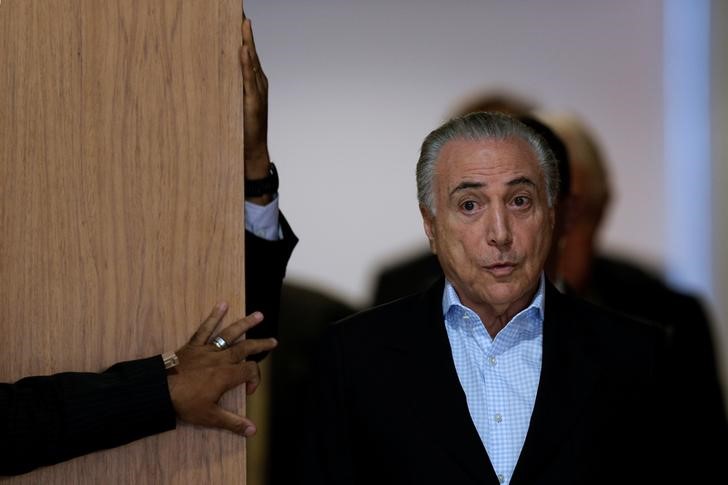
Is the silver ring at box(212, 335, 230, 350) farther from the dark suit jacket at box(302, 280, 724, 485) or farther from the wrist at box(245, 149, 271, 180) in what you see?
the wrist at box(245, 149, 271, 180)

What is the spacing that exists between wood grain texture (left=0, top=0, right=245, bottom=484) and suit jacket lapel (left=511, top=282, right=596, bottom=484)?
1.90 feet

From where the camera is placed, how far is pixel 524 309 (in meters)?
2.05

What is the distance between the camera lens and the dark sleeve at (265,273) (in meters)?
2.20

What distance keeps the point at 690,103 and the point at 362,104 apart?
1362 millimetres

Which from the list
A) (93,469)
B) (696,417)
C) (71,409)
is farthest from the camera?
(696,417)

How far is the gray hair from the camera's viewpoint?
2016mm

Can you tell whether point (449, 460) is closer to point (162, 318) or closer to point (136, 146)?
point (162, 318)

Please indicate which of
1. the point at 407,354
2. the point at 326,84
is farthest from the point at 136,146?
the point at 326,84

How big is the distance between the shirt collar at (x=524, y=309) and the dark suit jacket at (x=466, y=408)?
0.02 meters

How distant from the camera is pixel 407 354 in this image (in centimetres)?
202

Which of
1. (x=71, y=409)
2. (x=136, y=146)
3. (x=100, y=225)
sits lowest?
(x=71, y=409)

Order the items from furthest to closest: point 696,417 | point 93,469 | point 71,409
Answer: point 696,417, point 93,469, point 71,409

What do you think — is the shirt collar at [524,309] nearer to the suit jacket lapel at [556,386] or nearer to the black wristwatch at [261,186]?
the suit jacket lapel at [556,386]

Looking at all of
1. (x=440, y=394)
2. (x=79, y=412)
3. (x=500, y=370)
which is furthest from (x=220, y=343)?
(x=500, y=370)
